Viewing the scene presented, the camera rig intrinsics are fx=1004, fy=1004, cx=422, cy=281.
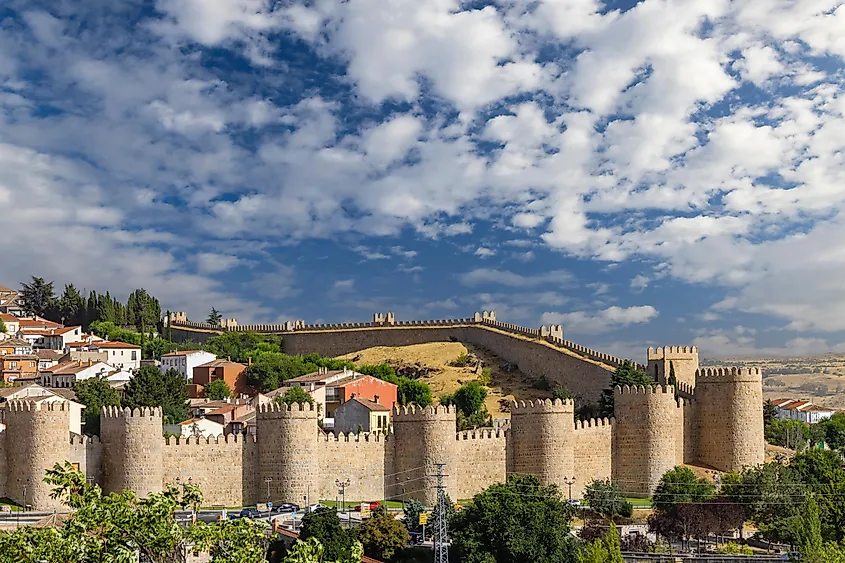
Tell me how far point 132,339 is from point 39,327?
28.1 feet

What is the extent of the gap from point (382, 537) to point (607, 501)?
980 cm

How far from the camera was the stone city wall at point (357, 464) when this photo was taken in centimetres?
3653

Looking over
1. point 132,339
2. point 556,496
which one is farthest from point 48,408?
point 132,339

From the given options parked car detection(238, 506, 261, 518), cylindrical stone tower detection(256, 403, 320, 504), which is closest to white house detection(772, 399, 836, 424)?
cylindrical stone tower detection(256, 403, 320, 504)

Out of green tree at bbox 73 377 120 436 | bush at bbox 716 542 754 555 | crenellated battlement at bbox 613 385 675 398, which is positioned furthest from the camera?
green tree at bbox 73 377 120 436

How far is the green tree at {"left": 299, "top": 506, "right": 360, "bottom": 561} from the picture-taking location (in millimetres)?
30156

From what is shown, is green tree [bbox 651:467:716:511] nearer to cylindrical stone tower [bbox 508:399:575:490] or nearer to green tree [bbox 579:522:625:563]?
cylindrical stone tower [bbox 508:399:575:490]

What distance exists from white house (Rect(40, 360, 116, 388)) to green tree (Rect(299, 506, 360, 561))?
3685 centimetres

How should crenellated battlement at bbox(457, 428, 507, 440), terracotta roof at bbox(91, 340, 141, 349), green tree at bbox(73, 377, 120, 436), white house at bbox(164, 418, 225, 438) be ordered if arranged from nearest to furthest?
1. crenellated battlement at bbox(457, 428, 507, 440)
2. white house at bbox(164, 418, 225, 438)
3. green tree at bbox(73, 377, 120, 436)
4. terracotta roof at bbox(91, 340, 141, 349)

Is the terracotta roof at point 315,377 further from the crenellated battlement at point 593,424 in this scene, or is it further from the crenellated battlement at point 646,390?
the crenellated battlement at point 646,390

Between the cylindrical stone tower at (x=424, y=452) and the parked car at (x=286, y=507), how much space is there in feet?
11.8

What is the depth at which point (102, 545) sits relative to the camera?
15.1 meters

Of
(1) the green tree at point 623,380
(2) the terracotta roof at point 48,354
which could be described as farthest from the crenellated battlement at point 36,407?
(2) the terracotta roof at point 48,354

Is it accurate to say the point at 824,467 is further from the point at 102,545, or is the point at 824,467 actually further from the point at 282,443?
the point at 102,545
